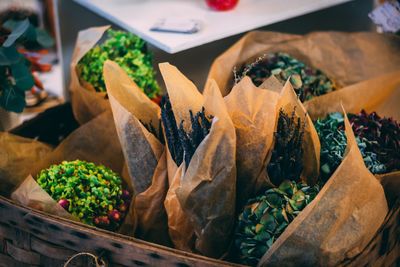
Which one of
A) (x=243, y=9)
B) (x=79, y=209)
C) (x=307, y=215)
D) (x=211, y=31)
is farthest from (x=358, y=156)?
(x=243, y=9)

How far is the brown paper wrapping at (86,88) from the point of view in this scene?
1.43m

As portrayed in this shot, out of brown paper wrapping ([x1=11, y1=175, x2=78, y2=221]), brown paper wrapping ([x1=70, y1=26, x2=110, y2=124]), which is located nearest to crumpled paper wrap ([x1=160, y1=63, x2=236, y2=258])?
brown paper wrapping ([x1=11, y1=175, x2=78, y2=221])

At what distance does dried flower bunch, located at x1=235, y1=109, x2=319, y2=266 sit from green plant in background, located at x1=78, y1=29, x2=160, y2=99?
0.48m

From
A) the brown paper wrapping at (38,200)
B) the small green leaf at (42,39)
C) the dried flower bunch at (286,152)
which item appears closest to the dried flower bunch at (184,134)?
the dried flower bunch at (286,152)

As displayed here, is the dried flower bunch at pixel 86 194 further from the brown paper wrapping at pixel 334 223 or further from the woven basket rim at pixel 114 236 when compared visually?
the brown paper wrapping at pixel 334 223

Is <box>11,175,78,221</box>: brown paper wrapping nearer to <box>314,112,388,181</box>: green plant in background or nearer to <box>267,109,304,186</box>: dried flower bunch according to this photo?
<box>267,109,304,186</box>: dried flower bunch

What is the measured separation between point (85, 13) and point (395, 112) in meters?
1.05

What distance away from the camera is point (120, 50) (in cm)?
156

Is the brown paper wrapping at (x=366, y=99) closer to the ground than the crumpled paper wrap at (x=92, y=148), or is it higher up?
higher up

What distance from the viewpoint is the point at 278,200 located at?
108cm

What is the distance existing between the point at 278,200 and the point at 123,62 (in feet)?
2.06

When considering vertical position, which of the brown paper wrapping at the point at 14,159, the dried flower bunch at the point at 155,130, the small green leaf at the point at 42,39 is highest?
the small green leaf at the point at 42,39

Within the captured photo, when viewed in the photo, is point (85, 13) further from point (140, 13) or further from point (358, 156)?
point (358, 156)

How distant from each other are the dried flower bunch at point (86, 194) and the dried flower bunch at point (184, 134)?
0.18m
